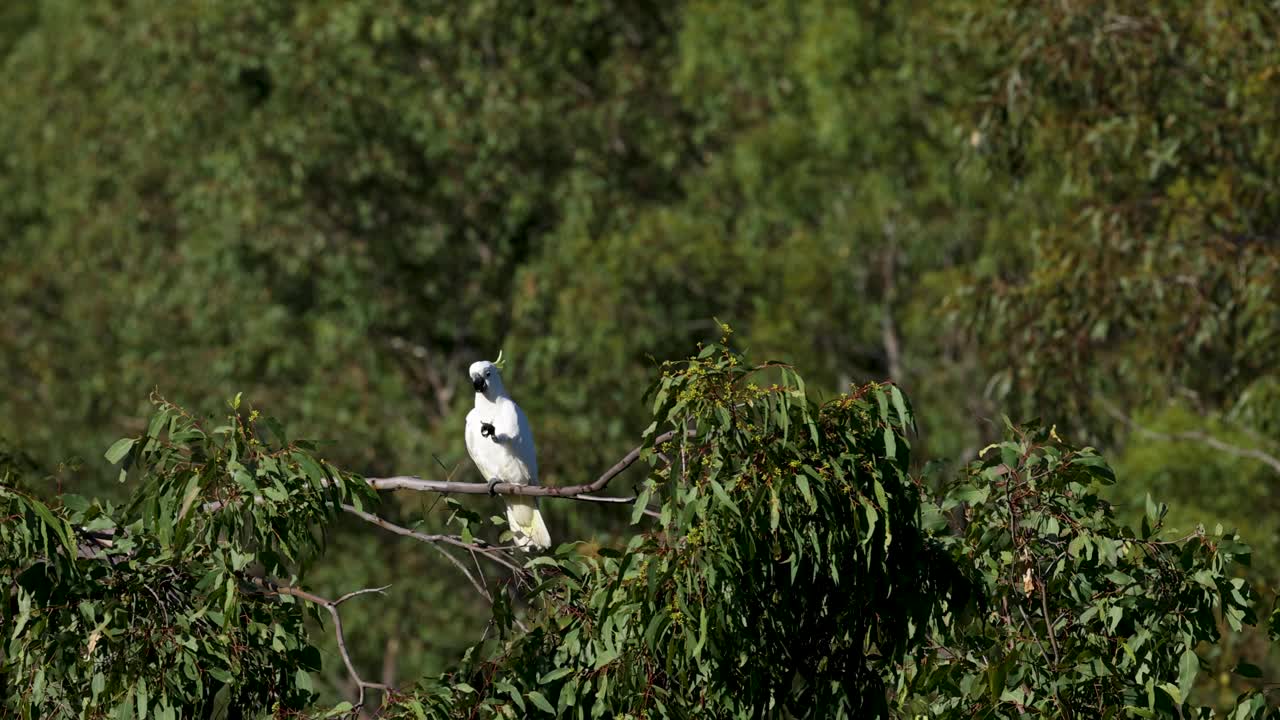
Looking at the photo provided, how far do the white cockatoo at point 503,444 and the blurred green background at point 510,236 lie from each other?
5.61m

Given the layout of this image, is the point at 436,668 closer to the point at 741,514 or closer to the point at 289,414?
the point at 289,414

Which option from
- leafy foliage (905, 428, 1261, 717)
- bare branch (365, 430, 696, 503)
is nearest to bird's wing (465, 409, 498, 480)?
bare branch (365, 430, 696, 503)

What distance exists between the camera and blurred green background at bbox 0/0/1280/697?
17484mm

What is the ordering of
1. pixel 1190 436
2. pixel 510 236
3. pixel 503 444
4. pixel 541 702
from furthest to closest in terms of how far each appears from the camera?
1. pixel 510 236
2. pixel 1190 436
3. pixel 503 444
4. pixel 541 702

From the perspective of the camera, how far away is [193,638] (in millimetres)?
5574

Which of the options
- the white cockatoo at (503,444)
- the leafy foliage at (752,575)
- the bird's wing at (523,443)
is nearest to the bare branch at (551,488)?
the leafy foliage at (752,575)

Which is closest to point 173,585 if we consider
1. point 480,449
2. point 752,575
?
point 752,575

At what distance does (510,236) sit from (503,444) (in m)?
12.3

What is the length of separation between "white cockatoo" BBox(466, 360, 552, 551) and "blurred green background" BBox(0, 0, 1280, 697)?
5.61 meters

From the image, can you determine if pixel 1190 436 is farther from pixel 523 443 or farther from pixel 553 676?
pixel 553 676

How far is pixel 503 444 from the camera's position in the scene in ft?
29.1

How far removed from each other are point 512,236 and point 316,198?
206 centimetres

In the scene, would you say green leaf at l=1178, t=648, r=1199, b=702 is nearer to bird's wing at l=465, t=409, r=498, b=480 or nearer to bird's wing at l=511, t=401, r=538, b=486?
bird's wing at l=511, t=401, r=538, b=486

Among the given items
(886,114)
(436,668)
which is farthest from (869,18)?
(436,668)
